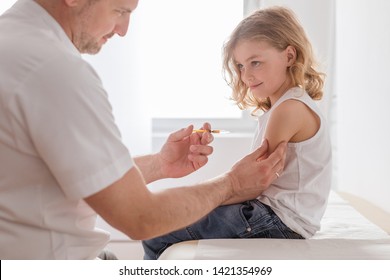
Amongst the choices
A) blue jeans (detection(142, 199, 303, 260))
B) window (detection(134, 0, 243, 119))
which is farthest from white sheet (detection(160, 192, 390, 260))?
window (detection(134, 0, 243, 119))

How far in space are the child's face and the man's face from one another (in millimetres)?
528

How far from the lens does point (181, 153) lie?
1697mm

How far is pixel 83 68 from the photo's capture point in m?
1.03

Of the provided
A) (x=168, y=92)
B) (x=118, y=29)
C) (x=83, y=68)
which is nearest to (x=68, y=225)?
(x=83, y=68)

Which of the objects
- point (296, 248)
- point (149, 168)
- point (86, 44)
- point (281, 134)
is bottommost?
point (296, 248)

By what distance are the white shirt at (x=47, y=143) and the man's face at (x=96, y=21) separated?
0.42ft

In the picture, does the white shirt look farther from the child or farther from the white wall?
the white wall

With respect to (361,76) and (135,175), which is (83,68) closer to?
(135,175)

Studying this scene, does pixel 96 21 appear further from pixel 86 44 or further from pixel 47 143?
pixel 47 143

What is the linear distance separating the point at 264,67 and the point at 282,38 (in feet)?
0.35

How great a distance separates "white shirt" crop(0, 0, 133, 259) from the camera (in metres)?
0.99

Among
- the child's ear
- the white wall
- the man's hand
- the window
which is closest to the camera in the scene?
the man's hand

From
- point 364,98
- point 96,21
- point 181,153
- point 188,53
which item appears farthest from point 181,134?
point 188,53

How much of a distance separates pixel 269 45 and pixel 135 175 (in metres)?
0.81
